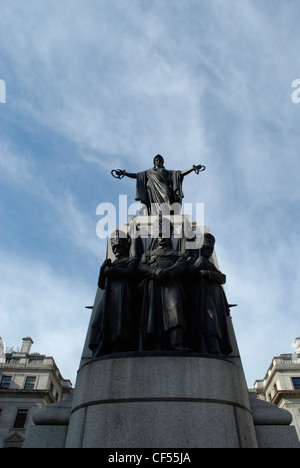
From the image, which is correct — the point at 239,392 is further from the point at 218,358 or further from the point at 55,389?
the point at 55,389

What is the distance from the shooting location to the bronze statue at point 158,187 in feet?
35.2

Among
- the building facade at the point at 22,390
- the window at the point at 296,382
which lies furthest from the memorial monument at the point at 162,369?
the window at the point at 296,382

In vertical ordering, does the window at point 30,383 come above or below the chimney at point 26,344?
below

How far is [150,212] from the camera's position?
419 inches

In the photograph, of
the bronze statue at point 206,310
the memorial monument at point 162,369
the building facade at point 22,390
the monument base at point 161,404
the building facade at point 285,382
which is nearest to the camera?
the monument base at point 161,404

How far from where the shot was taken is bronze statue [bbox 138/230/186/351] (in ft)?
19.3

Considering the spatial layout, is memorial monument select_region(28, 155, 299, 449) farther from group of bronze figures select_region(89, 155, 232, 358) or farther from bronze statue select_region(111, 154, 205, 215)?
bronze statue select_region(111, 154, 205, 215)

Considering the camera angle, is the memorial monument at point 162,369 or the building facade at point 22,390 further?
the building facade at point 22,390

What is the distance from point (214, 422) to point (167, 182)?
8.08 meters

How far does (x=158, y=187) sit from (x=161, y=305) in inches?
223

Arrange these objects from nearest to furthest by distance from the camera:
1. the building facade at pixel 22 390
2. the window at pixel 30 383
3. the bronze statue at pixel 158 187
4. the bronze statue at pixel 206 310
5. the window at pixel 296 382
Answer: the bronze statue at pixel 206 310 → the bronze statue at pixel 158 187 → the building facade at pixel 22 390 → the window at pixel 296 382 → the window at pixel 30 383

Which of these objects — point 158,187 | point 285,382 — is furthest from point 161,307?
point 285,382

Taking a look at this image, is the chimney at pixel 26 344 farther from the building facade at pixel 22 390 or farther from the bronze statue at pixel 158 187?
the bronze statue at pixel 158 187

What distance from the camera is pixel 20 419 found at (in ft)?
134
